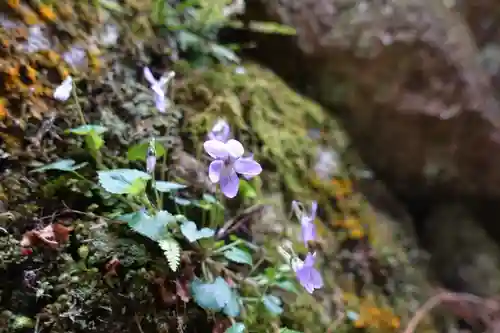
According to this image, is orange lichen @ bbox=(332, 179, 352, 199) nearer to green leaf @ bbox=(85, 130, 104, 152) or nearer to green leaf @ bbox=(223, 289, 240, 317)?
green leaf @ bbox=(223, 289, 240, 317)

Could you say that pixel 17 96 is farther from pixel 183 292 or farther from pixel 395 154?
pixel 395 154

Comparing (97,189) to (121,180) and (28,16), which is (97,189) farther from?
(28,16)

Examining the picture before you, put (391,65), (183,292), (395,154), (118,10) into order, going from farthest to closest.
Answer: (395,154) → (391,65) → (118,10) → (183,292)

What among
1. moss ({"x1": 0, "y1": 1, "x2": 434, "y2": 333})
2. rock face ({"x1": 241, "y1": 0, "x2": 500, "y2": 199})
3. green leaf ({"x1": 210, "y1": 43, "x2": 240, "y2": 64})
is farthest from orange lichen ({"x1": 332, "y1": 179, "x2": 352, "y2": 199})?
green leaf ({"x1": 210, "y1": 43, "x2": 240, "y2": 64})

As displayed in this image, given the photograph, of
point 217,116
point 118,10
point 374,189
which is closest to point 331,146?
point 374,189

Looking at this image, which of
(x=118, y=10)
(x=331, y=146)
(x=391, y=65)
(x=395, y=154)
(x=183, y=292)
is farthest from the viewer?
(x=395, y=154)

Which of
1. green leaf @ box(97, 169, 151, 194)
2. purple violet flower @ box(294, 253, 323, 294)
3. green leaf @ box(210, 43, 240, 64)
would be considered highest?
green leaf @ box(210, 43, 240, 64)
